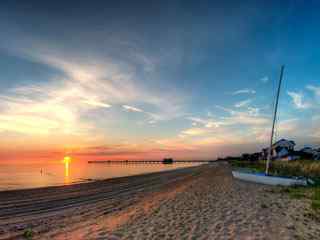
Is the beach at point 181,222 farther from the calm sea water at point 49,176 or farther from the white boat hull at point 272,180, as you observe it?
the calm sea water at point 49,176

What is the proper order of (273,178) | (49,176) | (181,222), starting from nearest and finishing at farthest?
1. (181,222)
2. (273,178)
3. (49,176)

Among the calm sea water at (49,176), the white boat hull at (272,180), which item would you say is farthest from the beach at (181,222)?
the calm sea water at (49,176)

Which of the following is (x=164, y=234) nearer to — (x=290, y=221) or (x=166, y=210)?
(x=166, y=210)

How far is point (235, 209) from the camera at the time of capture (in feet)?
34.4

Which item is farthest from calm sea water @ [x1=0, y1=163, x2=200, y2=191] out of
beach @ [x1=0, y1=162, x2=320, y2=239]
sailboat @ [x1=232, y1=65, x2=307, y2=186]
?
sailboat @ [x1=232, y1=65, x2=307, y2=186]

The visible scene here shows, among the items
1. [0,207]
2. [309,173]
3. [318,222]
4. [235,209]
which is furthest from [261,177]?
[0,207]

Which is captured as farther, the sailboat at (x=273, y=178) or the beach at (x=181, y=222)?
the sailboat at (x=273, y=178)

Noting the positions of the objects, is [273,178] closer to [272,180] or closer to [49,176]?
[272,180]

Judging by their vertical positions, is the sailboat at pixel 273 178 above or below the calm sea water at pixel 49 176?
above

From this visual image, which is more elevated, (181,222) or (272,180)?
(181,222)

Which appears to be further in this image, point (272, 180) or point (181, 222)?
point (272, 180)

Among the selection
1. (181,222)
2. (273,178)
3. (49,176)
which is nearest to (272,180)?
(273,178)

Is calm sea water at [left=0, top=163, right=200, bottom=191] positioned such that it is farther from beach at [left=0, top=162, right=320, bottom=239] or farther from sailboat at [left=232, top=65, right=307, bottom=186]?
sailboat at [left=232, top=65, right=307, bottom=186]

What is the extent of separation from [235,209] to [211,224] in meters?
2.68
